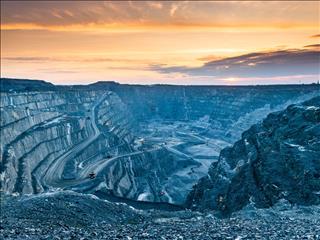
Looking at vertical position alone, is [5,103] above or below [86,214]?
above

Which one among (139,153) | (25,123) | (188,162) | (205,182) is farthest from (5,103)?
(205,182)

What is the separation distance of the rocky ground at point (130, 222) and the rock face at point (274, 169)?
5772 millimetres

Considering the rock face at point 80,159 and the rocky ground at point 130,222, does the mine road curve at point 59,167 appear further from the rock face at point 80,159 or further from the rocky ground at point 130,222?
the rocky ground at point 130,222

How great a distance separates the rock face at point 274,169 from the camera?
5409 centimetres

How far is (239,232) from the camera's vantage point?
86.8ft

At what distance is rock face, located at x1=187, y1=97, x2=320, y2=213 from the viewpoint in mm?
54094

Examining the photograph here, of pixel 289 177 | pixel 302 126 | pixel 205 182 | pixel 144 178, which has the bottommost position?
pixel 144 178

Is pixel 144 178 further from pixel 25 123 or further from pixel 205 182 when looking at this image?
pixel 205 182

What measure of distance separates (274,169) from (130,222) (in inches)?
883

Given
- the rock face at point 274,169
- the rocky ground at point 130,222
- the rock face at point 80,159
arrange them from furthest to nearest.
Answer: the rock face at point 80,159 < the rock face at point 274,169 < the rocky ground at point 130,222

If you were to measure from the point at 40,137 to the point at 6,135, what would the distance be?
16856 mm

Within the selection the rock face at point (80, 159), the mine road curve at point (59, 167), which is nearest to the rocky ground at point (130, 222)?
the rock face at point (80, 159)

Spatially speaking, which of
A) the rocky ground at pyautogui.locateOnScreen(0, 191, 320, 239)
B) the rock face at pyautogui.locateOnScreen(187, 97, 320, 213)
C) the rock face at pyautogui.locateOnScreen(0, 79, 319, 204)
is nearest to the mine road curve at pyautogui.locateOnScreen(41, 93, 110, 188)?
the rock face at pyautogui.locateOnScreen(0, 79, 319, 204)

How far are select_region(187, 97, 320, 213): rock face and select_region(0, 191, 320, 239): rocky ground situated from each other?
18.9 feet
